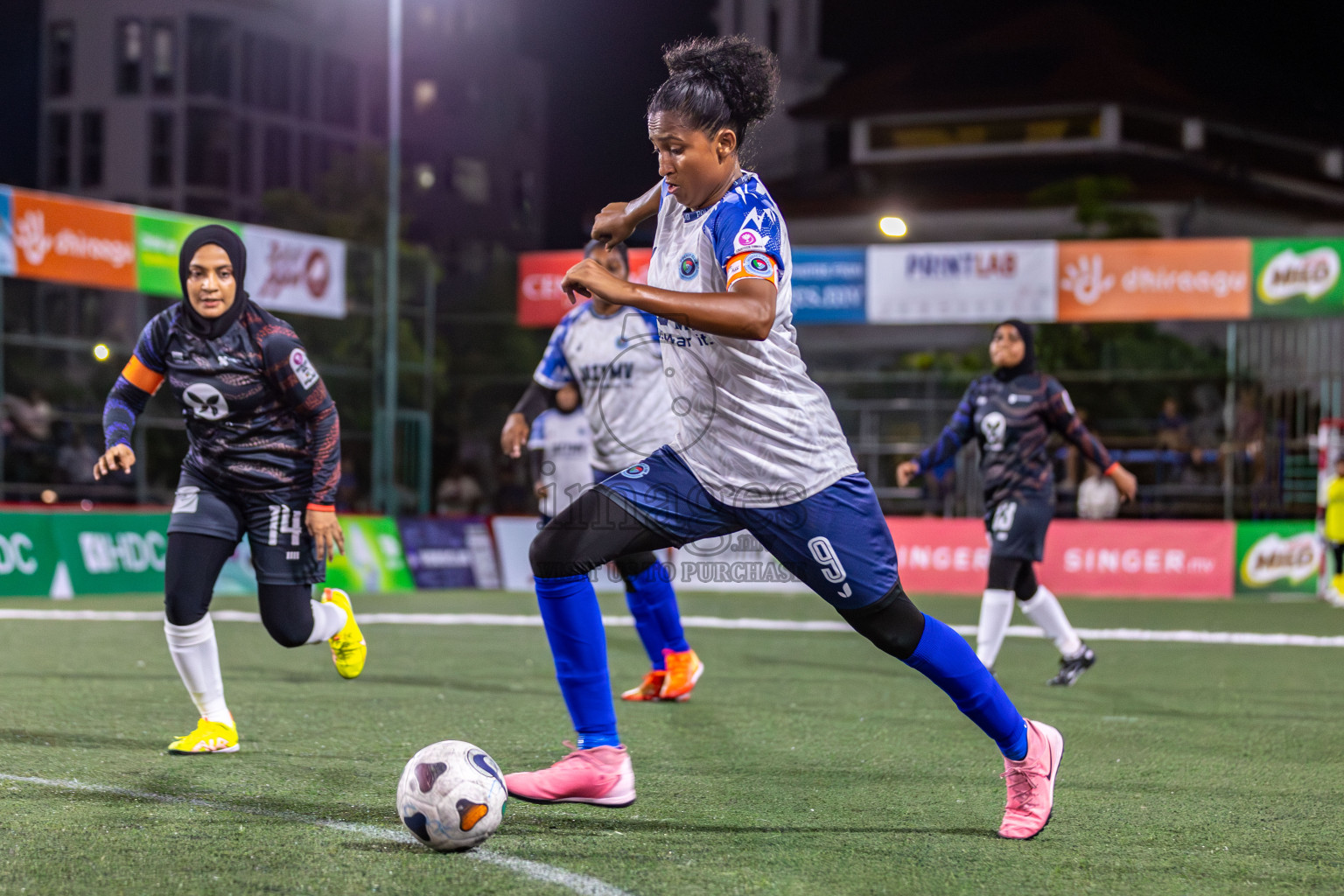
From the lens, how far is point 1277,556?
18.2 metres

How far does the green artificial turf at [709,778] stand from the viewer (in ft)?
12.6

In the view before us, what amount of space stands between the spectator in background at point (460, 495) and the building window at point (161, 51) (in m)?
40.0

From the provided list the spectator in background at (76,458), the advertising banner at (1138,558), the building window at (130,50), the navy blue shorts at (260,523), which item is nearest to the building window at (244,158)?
the building window at (130,50)

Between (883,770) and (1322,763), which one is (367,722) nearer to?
(883,770)

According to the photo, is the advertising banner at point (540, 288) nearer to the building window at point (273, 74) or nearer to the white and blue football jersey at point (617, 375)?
the white and blue football jersey at point (617, 375)

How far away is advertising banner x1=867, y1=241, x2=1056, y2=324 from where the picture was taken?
63.2 feet

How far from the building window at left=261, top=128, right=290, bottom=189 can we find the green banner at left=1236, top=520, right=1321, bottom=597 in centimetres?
4925

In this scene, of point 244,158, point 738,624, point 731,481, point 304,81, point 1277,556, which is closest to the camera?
point 731,481

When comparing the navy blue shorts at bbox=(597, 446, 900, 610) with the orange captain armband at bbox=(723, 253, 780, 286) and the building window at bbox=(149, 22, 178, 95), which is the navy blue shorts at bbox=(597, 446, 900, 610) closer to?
the orange captain armband at bbox=(723, 253, 780, 286)

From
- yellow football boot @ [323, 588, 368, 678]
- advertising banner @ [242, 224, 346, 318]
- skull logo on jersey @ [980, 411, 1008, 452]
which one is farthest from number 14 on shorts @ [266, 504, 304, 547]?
advertising banner @ [242, 224, 346, 318]

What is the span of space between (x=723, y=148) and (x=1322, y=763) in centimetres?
367

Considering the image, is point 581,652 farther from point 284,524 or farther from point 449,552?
point 449,552

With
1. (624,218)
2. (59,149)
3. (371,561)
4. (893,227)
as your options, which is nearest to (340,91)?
(59,149)

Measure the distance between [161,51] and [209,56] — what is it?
184cm
